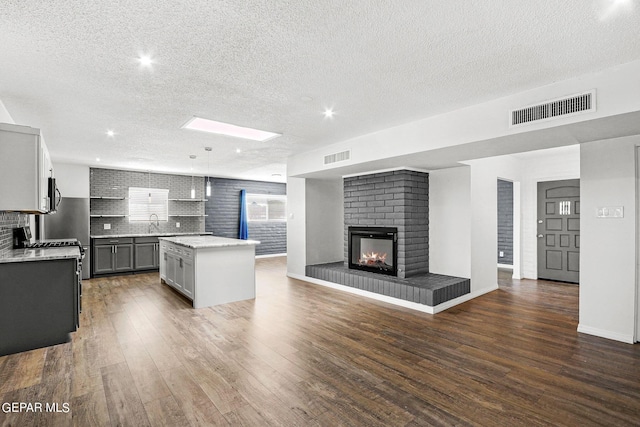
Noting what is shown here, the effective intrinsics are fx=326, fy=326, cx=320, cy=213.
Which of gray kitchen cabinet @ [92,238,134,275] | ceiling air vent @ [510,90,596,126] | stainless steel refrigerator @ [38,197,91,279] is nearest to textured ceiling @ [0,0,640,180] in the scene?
ceiling air vent @ [510,90,596,126]

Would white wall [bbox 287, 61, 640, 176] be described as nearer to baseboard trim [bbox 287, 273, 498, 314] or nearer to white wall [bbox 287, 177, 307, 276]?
white wall [bbox 287, 177, 307, 276]

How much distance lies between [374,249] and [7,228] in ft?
16.9

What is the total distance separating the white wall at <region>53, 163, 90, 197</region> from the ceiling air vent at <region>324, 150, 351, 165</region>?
227 inches

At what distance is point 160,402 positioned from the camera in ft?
7.57

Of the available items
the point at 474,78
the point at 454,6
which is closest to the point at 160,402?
the point at 454,6

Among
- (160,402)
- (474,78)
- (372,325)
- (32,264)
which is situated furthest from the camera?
(372,325)

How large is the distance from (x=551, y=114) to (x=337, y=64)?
6.56ft

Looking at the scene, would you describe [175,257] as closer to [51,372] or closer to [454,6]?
[51,372]

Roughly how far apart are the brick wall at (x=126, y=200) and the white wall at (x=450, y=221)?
6.33 m

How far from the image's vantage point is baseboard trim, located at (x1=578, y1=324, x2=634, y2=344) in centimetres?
338

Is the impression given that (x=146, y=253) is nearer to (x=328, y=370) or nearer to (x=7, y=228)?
(x=7, y=228)

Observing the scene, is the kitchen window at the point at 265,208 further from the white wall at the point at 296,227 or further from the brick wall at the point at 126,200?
the white wall at the point at 296,227

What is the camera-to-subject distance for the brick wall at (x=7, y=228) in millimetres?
3700

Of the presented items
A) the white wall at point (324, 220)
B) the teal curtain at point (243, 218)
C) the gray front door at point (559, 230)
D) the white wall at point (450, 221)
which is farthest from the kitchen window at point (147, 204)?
the gray front door at point (559, 230)
